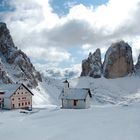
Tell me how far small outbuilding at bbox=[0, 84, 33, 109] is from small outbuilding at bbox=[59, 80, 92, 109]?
11.5m

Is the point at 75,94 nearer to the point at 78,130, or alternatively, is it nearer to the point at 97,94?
the point at 78,130

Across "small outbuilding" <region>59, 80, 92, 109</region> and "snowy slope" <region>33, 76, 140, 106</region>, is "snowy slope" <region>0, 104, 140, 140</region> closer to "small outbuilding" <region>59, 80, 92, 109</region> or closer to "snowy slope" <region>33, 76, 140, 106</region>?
"small outbuilding" <region>59, 80, 92, 109</region>

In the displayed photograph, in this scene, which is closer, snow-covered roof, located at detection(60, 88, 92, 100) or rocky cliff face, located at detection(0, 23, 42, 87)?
snow-covered roof, located at detection(60, 88, 92, 100)

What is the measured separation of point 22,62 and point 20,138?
424 ft

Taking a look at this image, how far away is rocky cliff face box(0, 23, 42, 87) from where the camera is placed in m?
160

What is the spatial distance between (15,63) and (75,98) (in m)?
86.6

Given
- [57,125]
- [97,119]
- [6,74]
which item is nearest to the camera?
[57,125]

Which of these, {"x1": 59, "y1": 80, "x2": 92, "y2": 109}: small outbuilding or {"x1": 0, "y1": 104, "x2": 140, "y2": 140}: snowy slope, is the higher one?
{"x1": 59, "y1": 80, "x2": 92, "y2": 109}: small outbuilding

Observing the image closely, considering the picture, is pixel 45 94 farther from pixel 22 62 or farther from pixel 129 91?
pixel 129 91

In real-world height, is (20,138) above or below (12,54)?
below

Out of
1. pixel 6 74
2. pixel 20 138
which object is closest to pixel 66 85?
pixel 20 138

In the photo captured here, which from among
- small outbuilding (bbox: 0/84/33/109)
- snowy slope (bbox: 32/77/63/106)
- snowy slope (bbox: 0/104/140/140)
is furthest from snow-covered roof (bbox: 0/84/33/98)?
snowy slope (bbox: 0/104/140/140)

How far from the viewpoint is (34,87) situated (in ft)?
526

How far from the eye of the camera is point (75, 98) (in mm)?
87000
